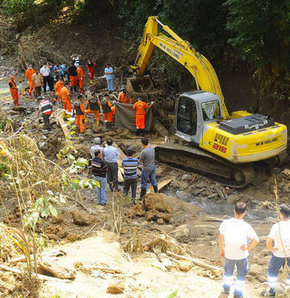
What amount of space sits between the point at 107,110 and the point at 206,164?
165 inches

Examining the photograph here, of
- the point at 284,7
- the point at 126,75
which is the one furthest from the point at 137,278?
the point at 126,75

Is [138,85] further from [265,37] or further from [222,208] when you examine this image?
[222,208]

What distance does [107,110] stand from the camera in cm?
1459

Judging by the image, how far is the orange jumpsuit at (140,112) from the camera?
13.9 m

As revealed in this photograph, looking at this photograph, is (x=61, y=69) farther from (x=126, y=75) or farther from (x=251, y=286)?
(x=251, y=286)

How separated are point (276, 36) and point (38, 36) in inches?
632

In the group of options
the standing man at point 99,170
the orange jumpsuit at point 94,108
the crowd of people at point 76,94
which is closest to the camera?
the standing man at point 99,170

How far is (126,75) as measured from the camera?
19.3 meters

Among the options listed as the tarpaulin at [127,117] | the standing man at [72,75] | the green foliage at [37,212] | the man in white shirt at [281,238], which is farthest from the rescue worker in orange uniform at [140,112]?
the man in white shirt at [281,238]

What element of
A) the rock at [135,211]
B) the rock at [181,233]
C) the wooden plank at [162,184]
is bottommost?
the wooden plank at [162,184]

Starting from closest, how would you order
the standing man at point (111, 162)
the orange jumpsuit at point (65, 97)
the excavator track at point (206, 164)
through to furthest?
the standing man at point (111, 162)
the excavator track at point (206, 164)
the orange jumpsuit at point (65, 97)

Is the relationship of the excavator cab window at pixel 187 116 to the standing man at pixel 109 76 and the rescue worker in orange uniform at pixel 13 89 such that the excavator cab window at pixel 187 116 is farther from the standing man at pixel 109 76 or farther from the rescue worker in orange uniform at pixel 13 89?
the rescue worker in orange uniform at pixel 13 89

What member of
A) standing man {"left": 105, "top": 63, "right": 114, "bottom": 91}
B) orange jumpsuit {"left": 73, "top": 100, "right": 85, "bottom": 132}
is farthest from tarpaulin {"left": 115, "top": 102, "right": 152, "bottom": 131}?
standing man {"left": 105, "top": 63, "right": 114, "bottom": 91}

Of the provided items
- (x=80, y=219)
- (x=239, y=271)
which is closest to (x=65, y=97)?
(x=80, y=219)
